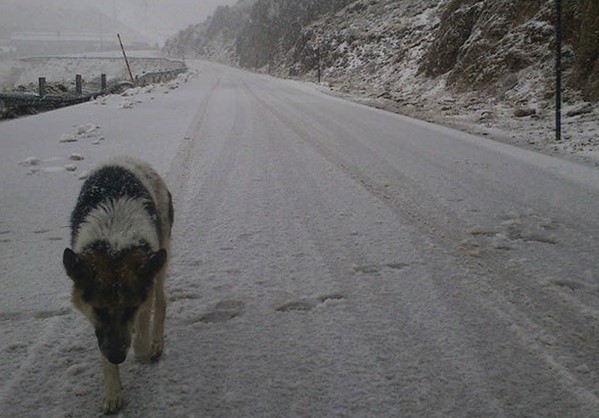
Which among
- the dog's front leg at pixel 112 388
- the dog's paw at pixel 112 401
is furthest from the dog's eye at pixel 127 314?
the dog's paw at pixel 112 401

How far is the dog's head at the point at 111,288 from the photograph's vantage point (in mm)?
2629

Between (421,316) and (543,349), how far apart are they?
0.83 metres

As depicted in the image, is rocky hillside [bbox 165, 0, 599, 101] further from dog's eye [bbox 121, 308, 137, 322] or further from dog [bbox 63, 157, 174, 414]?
dog's eye [bbox 121, 308, 137, 322]

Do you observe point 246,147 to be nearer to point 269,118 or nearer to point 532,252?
point 269,118

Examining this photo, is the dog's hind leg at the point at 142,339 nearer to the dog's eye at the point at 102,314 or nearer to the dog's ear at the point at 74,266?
the dog's eye at the point at 102,314

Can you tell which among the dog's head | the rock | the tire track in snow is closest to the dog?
the dog's head

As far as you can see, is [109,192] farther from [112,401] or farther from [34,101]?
[34,101]

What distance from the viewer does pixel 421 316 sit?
360cm

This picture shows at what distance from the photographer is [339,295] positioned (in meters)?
3.95

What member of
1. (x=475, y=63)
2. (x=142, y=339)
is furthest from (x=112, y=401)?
(x=475, y=63)

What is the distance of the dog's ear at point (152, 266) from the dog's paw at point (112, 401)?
2.15 feet

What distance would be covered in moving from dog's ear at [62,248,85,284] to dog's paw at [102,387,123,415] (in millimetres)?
Result: 681

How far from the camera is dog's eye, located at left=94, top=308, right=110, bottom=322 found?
267 cm

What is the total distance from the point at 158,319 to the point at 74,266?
3.00 ft
